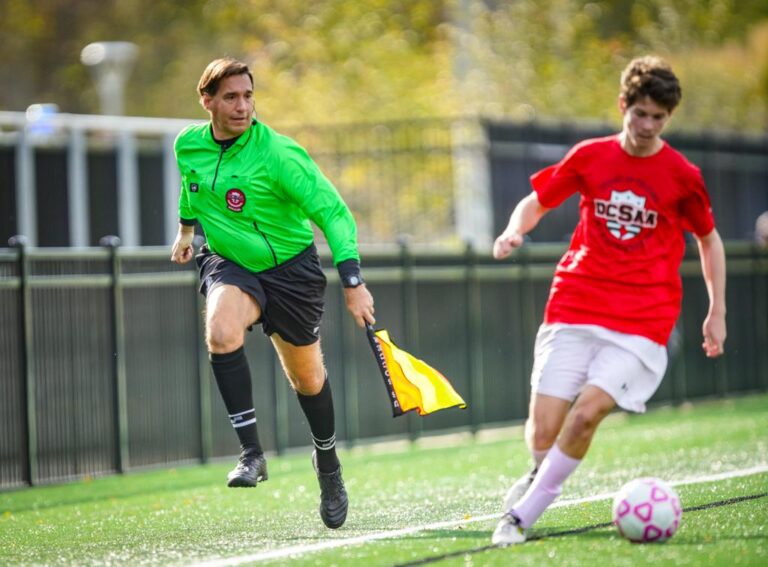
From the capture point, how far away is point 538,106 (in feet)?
106

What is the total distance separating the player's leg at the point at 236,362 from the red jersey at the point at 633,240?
61.7 inches

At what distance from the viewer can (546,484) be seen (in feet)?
21.8

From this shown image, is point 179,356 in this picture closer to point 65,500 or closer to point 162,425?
point 162,425

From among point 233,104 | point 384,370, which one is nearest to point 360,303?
point 384,370

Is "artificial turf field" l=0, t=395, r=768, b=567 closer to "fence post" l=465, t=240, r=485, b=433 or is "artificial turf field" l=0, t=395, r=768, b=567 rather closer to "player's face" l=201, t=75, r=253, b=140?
"fence post" l=465, t=240, r=485, b=433

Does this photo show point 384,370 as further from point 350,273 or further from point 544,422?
point 544,422

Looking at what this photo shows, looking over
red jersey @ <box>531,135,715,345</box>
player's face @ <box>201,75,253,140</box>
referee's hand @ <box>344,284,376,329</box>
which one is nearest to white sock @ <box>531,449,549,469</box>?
red jersey @ <box>531,135,715,345</box>

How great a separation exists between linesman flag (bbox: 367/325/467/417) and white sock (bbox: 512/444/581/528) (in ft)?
2.41

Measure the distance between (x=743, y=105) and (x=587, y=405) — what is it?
107ft

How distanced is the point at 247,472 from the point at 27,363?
4.89 metres

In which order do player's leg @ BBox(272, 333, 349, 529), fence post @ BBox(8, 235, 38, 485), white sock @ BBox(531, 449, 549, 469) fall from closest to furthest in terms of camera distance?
white sock @ BBox(531, 449, 549, 469) → player's leg @ BBox(272, 333, 349, 529) → fence post @ BBox(8, 235, 38, 485)

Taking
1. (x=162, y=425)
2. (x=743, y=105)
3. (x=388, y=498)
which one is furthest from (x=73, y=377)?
(x=743, y=105)

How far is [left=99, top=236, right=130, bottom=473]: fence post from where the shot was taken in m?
12.4

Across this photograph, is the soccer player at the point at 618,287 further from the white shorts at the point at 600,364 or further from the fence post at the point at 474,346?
the fence post at the point at 474,346
